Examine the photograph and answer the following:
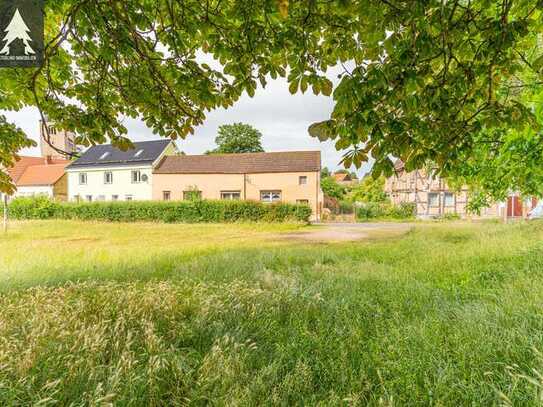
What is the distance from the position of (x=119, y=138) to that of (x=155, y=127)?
48cm

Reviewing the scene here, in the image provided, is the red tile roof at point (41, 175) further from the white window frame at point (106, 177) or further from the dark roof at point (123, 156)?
the white window frame at point (106, 177)

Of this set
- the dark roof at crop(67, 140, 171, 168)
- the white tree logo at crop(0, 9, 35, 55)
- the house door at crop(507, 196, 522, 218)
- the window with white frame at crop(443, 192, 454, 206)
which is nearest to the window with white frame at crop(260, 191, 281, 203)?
the dark roof at crop(67, 140, 171, 168)

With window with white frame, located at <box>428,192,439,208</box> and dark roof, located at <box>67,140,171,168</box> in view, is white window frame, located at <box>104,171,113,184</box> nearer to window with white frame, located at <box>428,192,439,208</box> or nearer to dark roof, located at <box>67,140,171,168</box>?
dark roof, located at <box>67,140,171,168</box>

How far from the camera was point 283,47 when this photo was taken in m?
2.75

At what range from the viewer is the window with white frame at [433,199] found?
26.8 meters

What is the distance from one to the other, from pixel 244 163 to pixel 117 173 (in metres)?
14.3

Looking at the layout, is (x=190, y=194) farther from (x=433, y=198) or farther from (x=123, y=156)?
(x=433, y=198)

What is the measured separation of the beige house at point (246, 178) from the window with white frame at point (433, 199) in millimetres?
11123

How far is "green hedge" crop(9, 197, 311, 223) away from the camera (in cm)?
1991

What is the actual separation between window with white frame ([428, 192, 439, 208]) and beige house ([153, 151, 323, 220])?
36.5ft

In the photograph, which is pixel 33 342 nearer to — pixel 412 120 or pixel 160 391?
pixel 160 391

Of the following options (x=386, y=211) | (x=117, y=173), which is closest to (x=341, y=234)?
(x=386, y=211)

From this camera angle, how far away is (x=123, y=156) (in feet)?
98.7

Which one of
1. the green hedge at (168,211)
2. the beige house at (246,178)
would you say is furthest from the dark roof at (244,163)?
the green hedge at (168,211)
